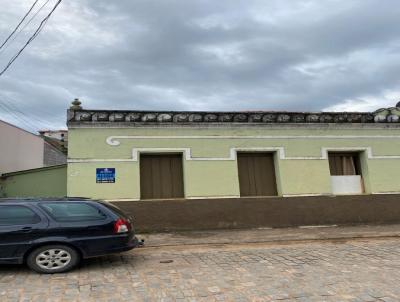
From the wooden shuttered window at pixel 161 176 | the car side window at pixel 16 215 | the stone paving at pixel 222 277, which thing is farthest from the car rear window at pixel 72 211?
the wooden shuttered window at pixel 161 176

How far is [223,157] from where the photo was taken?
11.4 meters

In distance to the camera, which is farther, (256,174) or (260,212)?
(256,174)

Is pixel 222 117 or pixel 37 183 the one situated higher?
pixel 222 117

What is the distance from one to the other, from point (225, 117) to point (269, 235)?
3862mm

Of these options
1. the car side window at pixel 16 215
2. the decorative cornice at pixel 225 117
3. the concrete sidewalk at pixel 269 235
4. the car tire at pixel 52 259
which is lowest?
the concrete sidewalk at pixel 269 235

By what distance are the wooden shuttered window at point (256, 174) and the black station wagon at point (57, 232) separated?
5746mm

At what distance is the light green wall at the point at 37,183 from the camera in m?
11.5

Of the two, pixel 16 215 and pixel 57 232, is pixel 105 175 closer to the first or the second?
pixel 16 215

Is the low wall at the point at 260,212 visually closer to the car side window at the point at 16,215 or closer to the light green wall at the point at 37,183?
the light green wall at the point at 37,183

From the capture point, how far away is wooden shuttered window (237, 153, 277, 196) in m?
11.8

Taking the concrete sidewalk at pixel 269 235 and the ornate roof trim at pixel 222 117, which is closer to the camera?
the concrete sidewalk at pixel 269 235

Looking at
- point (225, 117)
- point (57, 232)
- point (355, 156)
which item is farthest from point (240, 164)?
point (57, 232)

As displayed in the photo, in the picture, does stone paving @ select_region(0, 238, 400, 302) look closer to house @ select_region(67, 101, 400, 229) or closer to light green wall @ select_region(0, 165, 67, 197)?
house @ select_region(67, 101, 400, 229)

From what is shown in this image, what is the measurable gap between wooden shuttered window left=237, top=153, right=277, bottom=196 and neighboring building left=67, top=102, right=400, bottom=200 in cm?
3
